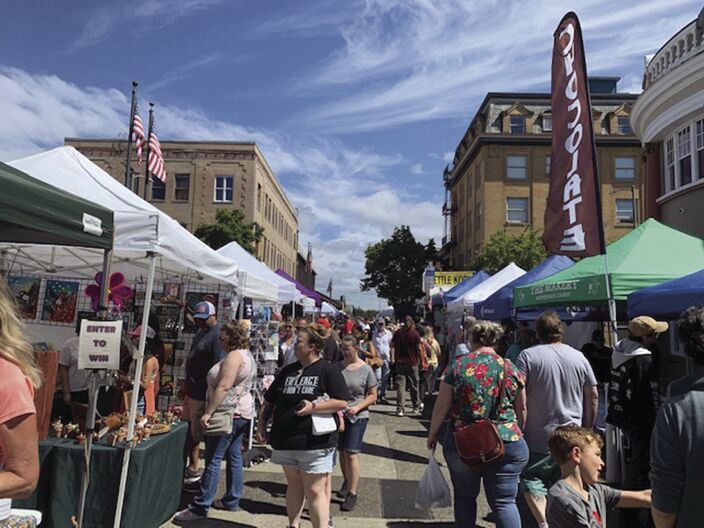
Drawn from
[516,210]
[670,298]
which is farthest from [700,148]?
[516,210]

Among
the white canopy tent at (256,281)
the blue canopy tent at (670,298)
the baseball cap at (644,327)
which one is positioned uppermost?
the white canopy tent at (256,281)

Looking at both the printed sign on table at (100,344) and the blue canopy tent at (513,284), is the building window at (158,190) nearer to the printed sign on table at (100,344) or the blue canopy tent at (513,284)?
the blue canopy tent at (513,284)

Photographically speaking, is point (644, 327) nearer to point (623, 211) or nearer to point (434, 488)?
point (434, 488)

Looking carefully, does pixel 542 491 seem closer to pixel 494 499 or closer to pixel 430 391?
pixel 494 499

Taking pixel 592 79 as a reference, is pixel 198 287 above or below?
below

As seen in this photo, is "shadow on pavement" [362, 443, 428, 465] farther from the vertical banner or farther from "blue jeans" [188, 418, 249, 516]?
the vertical banner

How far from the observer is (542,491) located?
4.10 meters

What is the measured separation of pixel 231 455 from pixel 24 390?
148 inches

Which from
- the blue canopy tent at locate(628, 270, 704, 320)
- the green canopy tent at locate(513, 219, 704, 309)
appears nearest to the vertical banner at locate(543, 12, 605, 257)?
the green canopy tent at locate(513, 219, 704, 309)

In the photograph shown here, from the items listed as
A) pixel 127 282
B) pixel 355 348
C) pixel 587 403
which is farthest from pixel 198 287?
pixel 587 403

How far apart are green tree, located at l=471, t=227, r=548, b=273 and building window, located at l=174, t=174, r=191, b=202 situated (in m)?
20.1

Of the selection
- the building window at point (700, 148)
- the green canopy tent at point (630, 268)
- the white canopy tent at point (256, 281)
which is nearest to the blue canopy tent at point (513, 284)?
the green canopy tent at point (630, 268)

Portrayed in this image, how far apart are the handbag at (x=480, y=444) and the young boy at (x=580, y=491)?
0.92 metres

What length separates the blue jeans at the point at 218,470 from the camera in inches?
200
